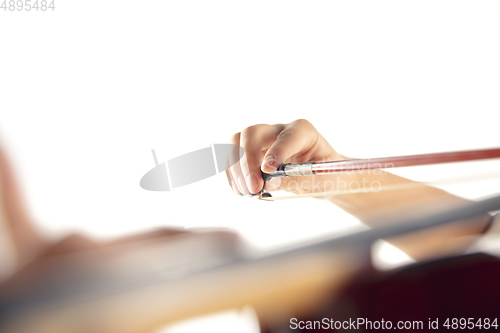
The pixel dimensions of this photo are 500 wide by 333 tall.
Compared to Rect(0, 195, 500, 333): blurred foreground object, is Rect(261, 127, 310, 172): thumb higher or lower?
higher

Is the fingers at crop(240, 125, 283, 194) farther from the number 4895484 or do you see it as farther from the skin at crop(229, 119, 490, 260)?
the number 4895484

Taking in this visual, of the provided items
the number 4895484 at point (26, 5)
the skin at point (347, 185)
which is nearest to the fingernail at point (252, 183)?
the skin at point (347, 185)

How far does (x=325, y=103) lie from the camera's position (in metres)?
0.41

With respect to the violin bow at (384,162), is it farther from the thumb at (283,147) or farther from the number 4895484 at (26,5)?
the number 4895484 at (26,5)

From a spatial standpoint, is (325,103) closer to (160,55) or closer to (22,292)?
(160,55)

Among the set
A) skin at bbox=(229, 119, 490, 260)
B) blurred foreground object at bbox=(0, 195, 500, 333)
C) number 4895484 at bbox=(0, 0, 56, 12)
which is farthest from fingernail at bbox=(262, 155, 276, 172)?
number 4895484 at bbox=(0, 0, 56, 12)

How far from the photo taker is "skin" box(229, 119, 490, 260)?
269mm

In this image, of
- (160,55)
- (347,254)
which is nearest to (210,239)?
(347,254)

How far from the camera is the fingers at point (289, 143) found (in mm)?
296

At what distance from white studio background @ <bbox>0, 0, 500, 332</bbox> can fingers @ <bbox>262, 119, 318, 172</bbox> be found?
0.05 m

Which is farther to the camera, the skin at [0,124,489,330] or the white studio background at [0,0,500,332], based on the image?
the white studio background at [0,0,500,332]

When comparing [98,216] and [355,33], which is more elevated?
[355,33]

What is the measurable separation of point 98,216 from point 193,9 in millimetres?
318

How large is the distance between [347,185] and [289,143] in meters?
0.12
